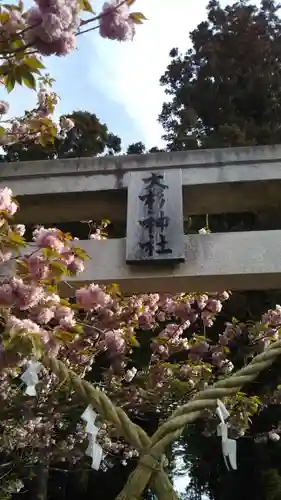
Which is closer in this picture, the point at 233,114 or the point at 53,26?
the point at 53,26

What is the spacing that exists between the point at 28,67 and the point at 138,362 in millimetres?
4345

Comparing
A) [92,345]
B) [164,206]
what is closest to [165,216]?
[164,206]

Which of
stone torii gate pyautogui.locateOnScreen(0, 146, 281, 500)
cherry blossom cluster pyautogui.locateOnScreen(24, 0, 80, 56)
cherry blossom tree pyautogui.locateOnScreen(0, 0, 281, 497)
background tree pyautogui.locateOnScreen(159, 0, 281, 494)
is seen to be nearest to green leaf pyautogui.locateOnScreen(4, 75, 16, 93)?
cherry blossom tree pyautogui.locateOnScreen(0, 0, 281, 497)

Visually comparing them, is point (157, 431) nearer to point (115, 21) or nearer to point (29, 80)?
point (29, 80)

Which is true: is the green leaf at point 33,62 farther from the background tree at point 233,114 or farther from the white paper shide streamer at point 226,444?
the background tree at point 233,114

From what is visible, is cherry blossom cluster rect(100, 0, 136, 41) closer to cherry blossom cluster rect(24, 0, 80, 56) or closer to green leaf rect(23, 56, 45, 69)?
cherry blossom cluster rect(24, 0, 80, 56)

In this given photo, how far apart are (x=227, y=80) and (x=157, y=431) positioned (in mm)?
7831

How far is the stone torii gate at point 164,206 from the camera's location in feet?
9.09

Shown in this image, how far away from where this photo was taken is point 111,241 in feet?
9.55

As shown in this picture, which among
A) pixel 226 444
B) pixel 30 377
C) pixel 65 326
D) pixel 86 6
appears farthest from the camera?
pixel 65 326

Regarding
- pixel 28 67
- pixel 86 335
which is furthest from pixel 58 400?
pixel 28 67

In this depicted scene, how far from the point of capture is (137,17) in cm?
220

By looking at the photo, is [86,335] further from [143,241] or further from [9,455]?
[9,455]

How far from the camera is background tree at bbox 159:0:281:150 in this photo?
8891mm
